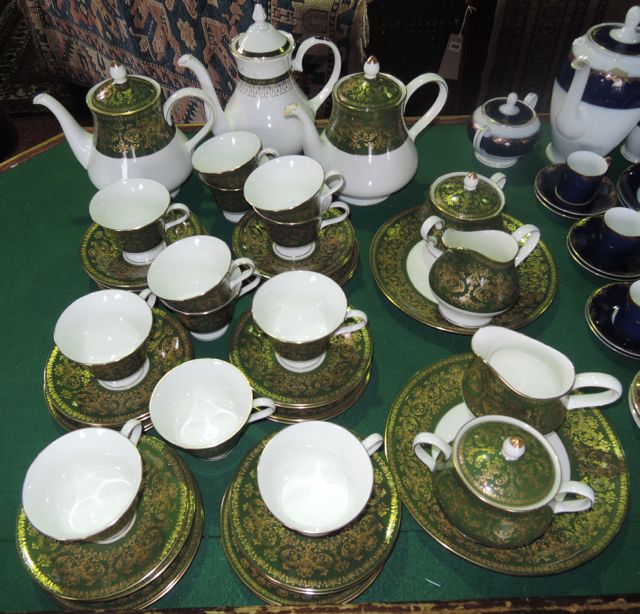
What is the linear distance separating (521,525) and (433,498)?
0.47 feet

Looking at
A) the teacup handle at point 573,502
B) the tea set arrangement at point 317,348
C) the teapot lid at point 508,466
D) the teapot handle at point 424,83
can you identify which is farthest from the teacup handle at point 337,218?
the teacup handle at point 573,502

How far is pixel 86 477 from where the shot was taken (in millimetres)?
851

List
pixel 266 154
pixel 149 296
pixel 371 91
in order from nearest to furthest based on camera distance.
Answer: pixel 149 296, pixel 371 91, pixel 266 154

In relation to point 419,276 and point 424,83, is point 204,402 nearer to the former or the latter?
point 419,276

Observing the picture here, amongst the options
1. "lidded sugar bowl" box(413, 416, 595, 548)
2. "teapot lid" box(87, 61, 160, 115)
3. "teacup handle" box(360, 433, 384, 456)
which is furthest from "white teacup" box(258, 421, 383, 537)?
"teapot lid" box(87, 61, 160, 115)

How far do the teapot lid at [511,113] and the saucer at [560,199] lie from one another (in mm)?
146

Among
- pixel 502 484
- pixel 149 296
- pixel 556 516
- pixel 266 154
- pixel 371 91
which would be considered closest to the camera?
pixel 502 484

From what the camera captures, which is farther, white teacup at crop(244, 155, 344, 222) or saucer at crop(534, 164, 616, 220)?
saucer at crop(534, 164, 616, 220)

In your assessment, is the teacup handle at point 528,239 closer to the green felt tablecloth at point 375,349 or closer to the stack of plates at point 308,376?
the green felt tablecloth at point 375,349

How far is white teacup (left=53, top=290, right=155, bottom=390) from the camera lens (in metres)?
0.98

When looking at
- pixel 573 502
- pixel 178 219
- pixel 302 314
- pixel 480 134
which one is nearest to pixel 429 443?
pixel 573 502

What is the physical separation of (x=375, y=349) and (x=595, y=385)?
1.30ft

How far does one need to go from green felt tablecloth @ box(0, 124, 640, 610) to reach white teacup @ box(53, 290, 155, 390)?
0.12 metres

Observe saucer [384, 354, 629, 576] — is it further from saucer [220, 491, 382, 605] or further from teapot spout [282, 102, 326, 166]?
teapot spout [282, 102, 326, 166]
